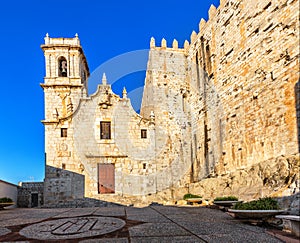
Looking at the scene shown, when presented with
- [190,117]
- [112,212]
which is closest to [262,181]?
[112,212]

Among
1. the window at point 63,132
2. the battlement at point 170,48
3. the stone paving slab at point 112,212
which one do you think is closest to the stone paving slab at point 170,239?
the stone paving slab at point 112,212

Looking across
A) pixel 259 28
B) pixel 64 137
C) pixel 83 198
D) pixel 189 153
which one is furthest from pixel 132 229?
pixel 189 153

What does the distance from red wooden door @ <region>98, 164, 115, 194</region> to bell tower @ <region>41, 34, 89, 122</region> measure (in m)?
4.78

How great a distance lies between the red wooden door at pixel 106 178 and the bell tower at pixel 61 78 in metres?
4.78

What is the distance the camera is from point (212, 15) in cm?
1761

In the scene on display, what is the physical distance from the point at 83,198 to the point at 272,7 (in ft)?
49.6

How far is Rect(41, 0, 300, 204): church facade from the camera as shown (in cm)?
1137

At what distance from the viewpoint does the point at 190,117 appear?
2156 cm

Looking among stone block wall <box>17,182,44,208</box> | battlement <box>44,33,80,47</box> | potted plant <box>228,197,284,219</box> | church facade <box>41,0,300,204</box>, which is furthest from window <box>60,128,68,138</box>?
potted plant <box>228,197,284,219</box>

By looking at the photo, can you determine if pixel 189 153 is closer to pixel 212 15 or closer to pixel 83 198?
pixel 83 198

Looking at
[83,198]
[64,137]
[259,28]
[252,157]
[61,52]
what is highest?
[61,52]

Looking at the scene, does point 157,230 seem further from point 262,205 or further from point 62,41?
point 62,41

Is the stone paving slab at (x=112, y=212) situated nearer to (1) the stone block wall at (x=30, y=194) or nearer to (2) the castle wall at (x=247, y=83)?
(2) the castle wall at (x=247, y=83)

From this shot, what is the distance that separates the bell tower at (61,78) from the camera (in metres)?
20.3
